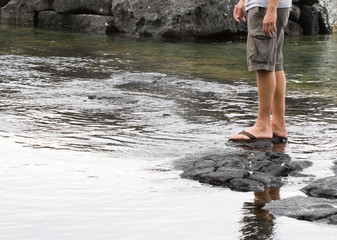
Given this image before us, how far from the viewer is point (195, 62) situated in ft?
35.5

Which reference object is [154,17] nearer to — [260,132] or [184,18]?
[184,18]

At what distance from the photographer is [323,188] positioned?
13.1 feet

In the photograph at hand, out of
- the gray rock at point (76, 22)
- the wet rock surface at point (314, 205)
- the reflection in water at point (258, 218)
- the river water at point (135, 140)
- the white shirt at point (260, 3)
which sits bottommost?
the river water at point (135, 140)

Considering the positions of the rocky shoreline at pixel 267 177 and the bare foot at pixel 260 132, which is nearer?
the rocky shoreline at pixel 267 177

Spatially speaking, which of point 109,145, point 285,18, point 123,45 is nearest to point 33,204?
point 109,145

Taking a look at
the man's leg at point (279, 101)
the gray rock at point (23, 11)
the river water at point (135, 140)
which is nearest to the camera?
the river water at point (135, 140)

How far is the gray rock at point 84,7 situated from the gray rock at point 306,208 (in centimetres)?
1364

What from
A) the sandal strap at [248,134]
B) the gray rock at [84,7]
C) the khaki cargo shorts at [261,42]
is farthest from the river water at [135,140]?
the gray rock at [84,7]

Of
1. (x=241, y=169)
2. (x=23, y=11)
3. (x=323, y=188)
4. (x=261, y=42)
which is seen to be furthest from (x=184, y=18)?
(x=323, y=188)

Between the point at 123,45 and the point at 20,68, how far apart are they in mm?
3954

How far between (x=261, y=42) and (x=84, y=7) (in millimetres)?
12046

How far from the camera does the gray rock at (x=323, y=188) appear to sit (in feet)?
13.0

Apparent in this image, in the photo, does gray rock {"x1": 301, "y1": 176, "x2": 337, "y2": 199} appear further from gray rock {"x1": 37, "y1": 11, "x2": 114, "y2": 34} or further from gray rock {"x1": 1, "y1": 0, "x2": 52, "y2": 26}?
gray rock {"x1": 1, "y1": 0, "x2": 52, "y2": 26}

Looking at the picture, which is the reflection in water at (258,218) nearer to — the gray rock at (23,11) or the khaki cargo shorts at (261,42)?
the khaki cargo shorts at (261,42)
